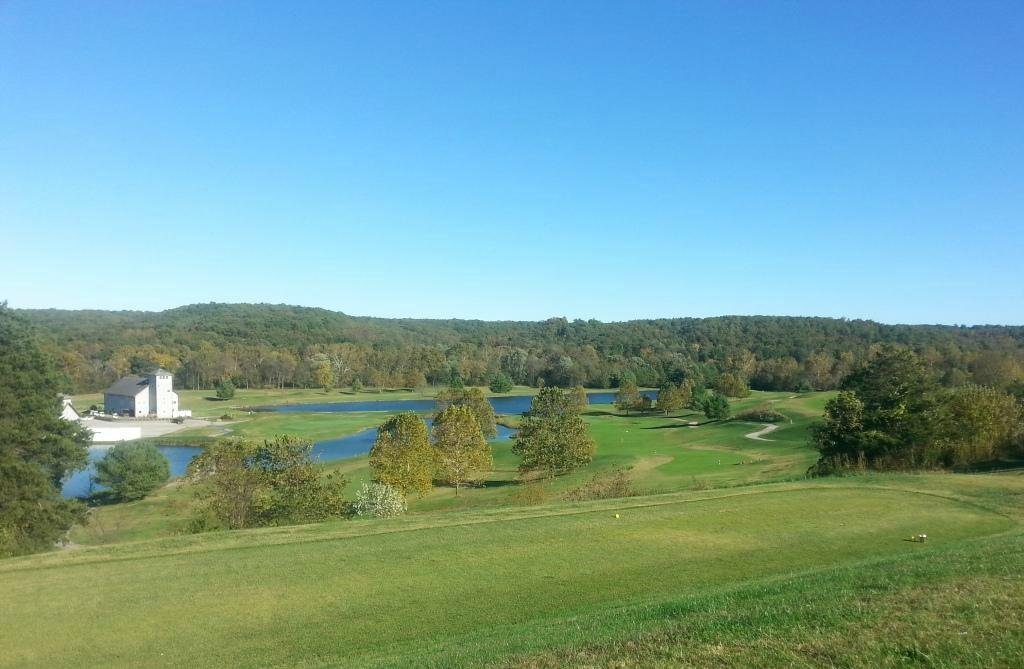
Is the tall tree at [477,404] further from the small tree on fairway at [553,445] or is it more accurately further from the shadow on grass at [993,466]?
the shadow on grass at [993,466]

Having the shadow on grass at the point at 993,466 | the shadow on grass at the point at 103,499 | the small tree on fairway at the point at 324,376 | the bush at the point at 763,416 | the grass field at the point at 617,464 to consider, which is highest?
the small tree on fairway at the point at 324,376

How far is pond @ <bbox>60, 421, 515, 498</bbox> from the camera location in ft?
167

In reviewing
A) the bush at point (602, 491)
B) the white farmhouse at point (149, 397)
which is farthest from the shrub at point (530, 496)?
the white farmhouse at point (149, 397)

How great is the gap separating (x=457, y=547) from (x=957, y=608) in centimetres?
1060

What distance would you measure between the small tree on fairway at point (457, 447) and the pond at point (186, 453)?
1174 cm

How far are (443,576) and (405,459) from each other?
83.9 ft

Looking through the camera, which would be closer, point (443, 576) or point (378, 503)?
point (443, 576)

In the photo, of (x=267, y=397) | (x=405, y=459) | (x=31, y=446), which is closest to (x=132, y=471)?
(x=31, y=446)

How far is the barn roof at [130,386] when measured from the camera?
97363 millimetres

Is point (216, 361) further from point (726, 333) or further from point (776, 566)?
point (776, 566)

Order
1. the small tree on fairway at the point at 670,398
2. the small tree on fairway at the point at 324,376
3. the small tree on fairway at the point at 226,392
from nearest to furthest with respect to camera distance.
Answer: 1. the small tree on fairway at the point at 670,398
2. the small tree on fairway at the point at 226,392
3. the small tree on fairway at the point at 324,376

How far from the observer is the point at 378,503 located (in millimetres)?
28812

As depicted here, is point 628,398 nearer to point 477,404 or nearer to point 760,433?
point 477,404

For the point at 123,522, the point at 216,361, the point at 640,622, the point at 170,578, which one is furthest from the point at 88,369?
the point at 640,622
